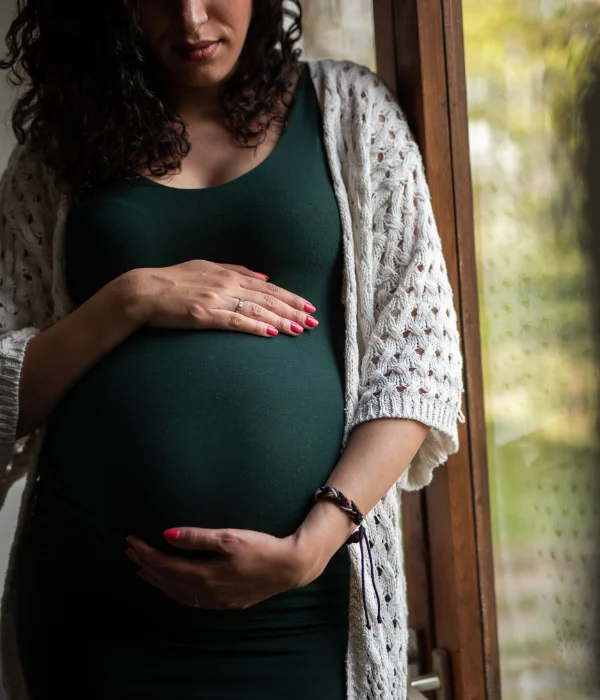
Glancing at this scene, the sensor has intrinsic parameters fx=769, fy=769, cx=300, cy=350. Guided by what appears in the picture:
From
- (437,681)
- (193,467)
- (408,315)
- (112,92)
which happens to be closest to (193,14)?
(112,92)

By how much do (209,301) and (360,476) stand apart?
0.31 metres

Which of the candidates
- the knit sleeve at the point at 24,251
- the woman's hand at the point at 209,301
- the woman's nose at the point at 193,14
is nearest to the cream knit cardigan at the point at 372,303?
the knit sleeve at the point at 24,251

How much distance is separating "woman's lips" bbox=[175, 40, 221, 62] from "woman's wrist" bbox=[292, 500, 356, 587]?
651mm

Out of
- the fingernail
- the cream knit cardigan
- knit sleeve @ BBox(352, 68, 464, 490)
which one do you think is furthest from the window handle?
the fingernail

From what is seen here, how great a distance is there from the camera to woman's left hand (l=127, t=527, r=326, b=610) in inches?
35.6

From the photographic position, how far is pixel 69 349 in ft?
3.52

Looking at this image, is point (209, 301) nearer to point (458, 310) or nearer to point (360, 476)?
point (360, 476)

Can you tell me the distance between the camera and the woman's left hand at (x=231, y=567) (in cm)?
91

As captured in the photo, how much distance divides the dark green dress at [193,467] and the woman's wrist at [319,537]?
39 millimetres

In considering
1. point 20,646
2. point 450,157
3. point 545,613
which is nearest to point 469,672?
point 545,613

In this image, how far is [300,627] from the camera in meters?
1.01

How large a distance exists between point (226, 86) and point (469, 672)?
103 centimetres

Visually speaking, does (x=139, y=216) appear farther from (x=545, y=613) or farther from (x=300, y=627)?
(x=545, y=613)

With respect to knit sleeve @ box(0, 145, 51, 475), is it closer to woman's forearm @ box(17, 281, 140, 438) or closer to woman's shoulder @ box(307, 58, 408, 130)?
woman's forearm @ box(17, 281, 140, 438)
